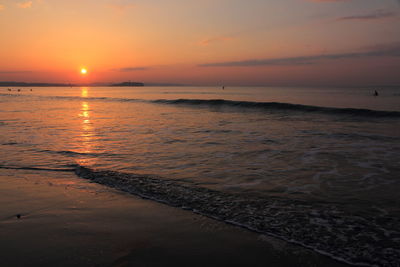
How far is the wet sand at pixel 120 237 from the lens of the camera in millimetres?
4223

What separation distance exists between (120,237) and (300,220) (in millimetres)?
3263

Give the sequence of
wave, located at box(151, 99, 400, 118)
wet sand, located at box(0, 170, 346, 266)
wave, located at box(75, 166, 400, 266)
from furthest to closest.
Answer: wave, located at box(151, 99, 400, 118)
wave, located at box(75, 166, 400, 266)
wet sand, located at box(0, 170, 346, 266)

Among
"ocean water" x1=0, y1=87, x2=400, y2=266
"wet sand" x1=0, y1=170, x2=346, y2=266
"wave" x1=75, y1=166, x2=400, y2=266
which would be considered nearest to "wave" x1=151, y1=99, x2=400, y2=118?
"ocean water" x1=0, y1=87, x2=400, y2=266

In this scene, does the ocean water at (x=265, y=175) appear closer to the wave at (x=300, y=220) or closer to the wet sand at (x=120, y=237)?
the wave at (x=300, y=220)

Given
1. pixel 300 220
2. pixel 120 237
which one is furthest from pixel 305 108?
pixel 120 237

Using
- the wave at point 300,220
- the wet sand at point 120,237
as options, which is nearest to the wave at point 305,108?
the wave at point 300,220

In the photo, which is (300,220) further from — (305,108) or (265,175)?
(305,108)

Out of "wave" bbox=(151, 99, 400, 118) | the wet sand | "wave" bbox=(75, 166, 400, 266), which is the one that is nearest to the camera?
the wet sand

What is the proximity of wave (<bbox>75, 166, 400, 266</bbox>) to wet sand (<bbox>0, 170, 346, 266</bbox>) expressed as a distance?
285mm

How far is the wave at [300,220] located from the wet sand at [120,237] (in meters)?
0.28

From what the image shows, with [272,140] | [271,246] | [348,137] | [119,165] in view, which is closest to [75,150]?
[119,165]

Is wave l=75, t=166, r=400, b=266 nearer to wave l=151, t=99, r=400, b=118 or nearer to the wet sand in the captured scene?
the wet sand

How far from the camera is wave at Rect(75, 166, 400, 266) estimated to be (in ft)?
15.0

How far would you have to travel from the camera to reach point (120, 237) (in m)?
4.89
